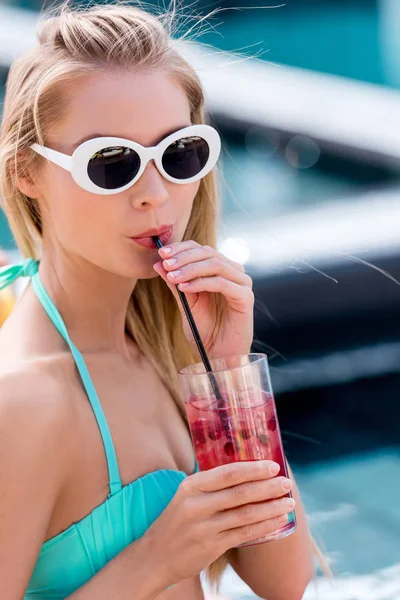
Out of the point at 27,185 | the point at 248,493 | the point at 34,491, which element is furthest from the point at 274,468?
the point at 27,185

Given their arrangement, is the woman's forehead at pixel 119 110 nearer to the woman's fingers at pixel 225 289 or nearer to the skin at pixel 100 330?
the skin at pixel 100 330

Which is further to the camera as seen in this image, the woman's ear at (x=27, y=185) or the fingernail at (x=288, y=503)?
the woman's ear at (x=27, y=185)

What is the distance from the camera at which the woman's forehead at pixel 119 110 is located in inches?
59.1

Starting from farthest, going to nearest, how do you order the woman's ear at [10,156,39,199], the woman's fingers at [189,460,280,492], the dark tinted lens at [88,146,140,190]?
the woman's ear at [10,156,39,199] → the dark tinted lens at [88,146,140,190] → the woman's fingers at [189,460,280,492]

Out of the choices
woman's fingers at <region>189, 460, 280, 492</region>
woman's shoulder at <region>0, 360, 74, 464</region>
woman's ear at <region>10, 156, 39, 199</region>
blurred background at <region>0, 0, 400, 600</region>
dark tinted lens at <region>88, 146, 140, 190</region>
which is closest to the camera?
woman's fingers at <region>189, 460, 280, 492</region>

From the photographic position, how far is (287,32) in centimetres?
1181

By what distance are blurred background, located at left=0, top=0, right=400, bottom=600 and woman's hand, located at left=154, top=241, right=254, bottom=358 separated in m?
0.42

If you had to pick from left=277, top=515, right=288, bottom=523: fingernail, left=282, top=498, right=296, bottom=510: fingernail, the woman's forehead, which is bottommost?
left=277, top=515, right=288, bottom=523: fingernail

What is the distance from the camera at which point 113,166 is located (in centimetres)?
147

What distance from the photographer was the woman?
136 cm

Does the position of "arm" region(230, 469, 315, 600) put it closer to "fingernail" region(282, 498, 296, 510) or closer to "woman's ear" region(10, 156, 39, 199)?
"fingernail" region(282, 498, 296, 510)

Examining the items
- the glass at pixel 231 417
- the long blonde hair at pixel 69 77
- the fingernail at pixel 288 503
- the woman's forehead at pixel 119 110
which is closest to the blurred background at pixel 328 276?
the long blonde hair at pixel 69 77

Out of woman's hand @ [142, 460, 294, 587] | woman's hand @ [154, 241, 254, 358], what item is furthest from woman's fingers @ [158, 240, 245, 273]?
woman's hand @ [142, 460, 294, 587]

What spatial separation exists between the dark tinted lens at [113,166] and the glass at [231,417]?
0.36 metres
